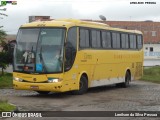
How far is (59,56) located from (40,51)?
2.78ft

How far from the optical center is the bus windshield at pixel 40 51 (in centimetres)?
1966

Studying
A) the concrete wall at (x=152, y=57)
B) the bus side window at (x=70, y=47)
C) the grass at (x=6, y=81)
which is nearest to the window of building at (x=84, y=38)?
the bus side window at (x=70, y=47)

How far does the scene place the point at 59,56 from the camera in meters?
19.7

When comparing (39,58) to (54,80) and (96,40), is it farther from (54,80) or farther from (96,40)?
(96,40)

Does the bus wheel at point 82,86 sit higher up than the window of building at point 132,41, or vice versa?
the window of building at point 132,41

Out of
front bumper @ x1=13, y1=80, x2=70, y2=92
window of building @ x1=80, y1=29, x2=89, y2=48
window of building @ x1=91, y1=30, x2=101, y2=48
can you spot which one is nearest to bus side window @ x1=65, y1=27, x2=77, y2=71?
window of building @ x1=80, y1=29, x2=89, y2=48

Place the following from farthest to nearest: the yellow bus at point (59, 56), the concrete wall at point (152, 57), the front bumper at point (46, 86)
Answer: the concrete wall at point (152, 57)
the yellow bus at point (59, 56)
the front bumper at point (46, 86)

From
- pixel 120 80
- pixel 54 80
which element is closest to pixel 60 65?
→ pixel 54 80

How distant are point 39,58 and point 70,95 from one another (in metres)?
2.65

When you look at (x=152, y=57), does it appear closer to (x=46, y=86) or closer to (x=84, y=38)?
(x=84, y=38)

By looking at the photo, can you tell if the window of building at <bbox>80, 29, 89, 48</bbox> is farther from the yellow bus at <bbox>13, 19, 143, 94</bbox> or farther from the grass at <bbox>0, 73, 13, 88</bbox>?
the grass at <bbox>0, 73, 13, 88</bbox>

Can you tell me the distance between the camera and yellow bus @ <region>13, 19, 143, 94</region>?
19656mm

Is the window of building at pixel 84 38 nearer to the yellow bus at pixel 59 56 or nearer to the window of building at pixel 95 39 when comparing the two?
the yellow bus at pixel 59 56

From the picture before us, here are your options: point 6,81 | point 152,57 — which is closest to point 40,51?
point 6,81
